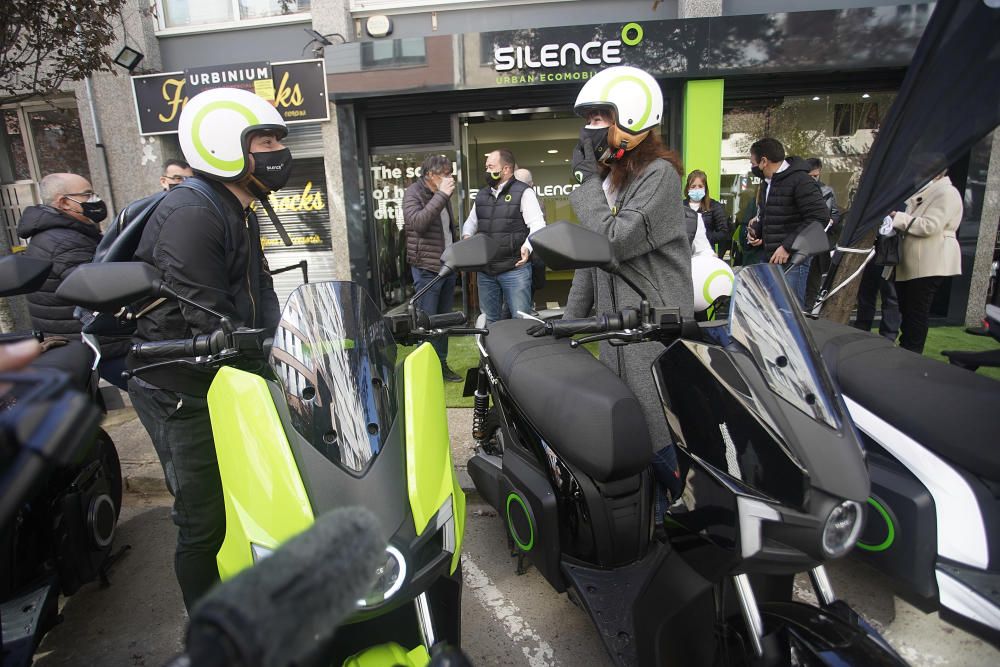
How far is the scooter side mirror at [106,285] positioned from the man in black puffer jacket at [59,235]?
2.35 metres

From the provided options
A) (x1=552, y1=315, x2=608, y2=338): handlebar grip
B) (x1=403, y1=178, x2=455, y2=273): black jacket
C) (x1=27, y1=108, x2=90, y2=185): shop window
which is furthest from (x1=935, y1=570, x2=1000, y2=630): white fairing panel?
(x1=27, y1=108, x2=90, y2=185): shop window

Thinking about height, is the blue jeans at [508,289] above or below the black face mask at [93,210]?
below

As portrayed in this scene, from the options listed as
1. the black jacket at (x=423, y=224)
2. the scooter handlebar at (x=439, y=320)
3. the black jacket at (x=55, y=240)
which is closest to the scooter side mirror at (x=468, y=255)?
the scooter handlebar at (x=439, y=320)

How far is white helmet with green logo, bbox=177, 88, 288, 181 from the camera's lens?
1.97m

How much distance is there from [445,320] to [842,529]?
146cm

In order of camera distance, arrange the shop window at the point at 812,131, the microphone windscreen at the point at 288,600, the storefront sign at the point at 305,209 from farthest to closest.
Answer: the storefront sign at the point at 305,209 < the shop window at the point at 812,131 < the microphone windscreen at the point at 288,600

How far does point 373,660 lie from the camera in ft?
4.10

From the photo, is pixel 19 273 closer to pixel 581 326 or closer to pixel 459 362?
pixel 581 326

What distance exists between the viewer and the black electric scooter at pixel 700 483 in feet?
4.13

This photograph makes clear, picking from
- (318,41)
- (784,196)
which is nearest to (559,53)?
(318,41)

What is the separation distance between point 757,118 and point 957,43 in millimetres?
6698

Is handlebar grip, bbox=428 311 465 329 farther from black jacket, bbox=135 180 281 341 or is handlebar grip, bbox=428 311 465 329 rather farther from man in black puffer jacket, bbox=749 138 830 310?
man in black puffer jacket, bbox=749 138 830 310

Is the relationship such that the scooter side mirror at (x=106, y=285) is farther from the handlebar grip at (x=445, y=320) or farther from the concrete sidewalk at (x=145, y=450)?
the concrete sidewalk at (x=145, y=450)

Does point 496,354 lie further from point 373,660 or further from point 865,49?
point 865,49
